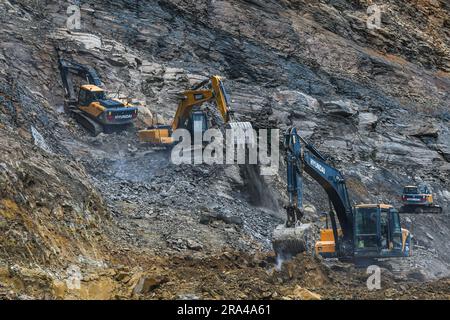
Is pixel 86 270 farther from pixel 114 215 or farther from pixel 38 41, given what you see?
pixel 38 41

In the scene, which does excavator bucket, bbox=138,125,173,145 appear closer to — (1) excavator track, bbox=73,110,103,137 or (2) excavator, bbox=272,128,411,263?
(1) excavator track, bbox=73,110,103,137

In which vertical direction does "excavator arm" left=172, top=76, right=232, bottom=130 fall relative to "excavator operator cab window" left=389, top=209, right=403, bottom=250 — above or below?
above

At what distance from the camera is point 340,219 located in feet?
48.0

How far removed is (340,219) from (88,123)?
313 inches

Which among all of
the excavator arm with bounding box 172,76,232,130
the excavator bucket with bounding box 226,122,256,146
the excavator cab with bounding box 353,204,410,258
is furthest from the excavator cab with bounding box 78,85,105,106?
the excavator cab with bounding box 353,204,410,258

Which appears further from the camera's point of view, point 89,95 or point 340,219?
point 89,95

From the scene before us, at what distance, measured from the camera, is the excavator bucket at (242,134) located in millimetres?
19062

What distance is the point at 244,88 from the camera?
24.1 metres

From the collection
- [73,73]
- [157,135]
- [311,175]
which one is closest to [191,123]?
[157,135]

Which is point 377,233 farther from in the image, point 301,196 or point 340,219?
point 301,196

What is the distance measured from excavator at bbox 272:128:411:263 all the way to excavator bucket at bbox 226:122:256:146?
4731mm

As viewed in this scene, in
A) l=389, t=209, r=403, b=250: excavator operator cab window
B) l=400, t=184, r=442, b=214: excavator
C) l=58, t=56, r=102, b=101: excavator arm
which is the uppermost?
l=58, t=56, r=102, b=101: excavator arm

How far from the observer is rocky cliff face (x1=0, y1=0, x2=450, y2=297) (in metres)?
12.4

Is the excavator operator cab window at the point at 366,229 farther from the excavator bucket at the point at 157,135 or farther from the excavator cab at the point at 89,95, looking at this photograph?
the excavator cab at the point at 89,95
